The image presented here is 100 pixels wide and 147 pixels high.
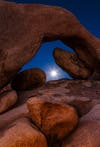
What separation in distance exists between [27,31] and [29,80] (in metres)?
3.15

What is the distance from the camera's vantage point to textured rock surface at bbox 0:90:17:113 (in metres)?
10.3

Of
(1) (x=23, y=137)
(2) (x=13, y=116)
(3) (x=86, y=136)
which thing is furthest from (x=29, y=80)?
(1) (x=23, y=137)

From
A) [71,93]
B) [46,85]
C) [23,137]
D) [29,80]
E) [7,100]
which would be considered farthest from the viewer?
[29,80]

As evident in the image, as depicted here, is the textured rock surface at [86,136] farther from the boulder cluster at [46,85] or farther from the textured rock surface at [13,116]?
the textured rock surface at [13,116]

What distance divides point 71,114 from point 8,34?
575cm

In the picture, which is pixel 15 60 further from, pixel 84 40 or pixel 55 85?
pixel 84 40

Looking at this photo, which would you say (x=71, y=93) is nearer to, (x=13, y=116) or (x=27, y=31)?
(x=27, y=31)

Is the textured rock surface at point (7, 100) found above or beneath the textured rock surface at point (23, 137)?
beneath

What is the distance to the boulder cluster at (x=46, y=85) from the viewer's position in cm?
704

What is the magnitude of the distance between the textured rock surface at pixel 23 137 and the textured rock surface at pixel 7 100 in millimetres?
3604

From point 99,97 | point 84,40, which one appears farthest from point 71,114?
point 84,40

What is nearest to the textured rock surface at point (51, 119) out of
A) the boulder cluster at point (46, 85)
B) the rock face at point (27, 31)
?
the boulder cluster at point (46, 85)

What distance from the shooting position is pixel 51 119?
7070 millimetres

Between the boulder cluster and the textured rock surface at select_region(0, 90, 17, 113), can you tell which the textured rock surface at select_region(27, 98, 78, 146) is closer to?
the boulder cluster
